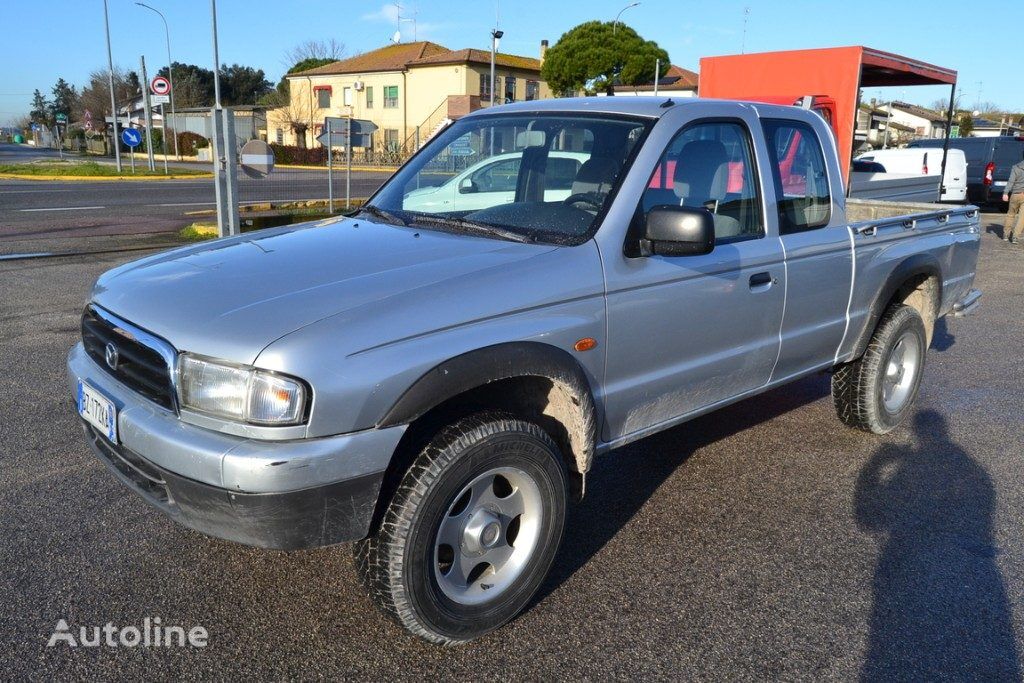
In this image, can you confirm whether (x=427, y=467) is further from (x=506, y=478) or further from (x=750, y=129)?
(x=750, y=129)

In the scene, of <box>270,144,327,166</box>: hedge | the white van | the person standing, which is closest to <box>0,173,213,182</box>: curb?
<box>270,144,327,166</box>: hedge

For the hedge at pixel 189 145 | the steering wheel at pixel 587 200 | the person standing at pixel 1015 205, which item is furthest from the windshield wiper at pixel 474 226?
the hedge at pixel 189 145

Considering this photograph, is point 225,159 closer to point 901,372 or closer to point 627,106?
point 627,106

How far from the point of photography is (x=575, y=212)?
10.8ft

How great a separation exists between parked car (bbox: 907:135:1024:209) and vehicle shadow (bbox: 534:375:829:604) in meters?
18.5

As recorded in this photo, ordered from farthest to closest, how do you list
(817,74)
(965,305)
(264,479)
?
(817,74) → (965,305) → (264,479)

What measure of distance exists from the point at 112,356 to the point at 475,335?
127 centimetres

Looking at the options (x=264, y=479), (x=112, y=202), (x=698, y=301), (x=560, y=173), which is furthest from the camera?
(x=112, y=202)

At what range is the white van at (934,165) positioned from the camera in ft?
57.8

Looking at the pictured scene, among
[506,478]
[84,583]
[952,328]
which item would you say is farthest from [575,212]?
[952,328]

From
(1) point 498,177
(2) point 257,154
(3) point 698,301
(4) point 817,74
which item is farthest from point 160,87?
(3) point 698,301

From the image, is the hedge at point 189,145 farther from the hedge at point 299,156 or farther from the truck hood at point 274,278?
the truck hood at point 274,278

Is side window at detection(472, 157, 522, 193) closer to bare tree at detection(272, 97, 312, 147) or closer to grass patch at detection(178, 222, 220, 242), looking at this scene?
grass patch at detection(178, 222, 220, 242)

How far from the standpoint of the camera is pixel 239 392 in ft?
7.89
